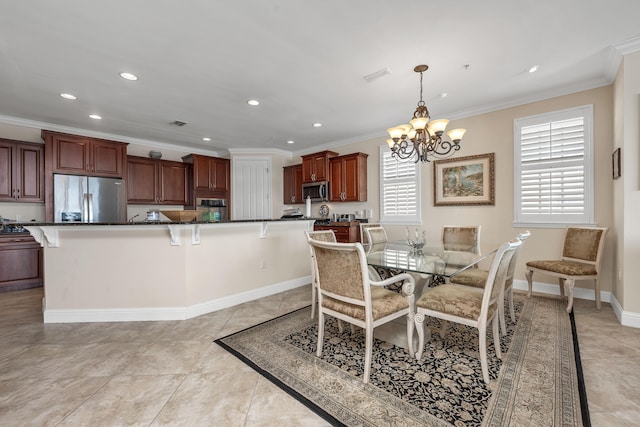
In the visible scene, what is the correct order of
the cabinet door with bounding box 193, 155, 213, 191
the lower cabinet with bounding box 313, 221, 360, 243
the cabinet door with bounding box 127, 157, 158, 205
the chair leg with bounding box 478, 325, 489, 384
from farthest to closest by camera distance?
the cabinet door with bounding box 193, 155, 213, 191 < the cabinet door with bounding box 127, 157, 158, 205 < the lower cabinet with bounding box 313, 221, 360, 243 < the chair leg with bounding box 478, 325, 489, 384

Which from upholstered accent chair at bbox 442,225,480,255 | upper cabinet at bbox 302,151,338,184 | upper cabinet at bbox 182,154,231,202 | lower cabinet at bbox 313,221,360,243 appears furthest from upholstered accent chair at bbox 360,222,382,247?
upper cabinet at bbox 182,154,231,202

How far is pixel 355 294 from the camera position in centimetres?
179

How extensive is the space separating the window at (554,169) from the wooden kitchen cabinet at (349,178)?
239 cm

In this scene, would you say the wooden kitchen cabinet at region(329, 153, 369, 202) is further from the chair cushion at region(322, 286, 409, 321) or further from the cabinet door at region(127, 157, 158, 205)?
the cabinet door at region(127, 157, 158, 205)

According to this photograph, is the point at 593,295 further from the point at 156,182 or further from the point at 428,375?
the point at 156,182

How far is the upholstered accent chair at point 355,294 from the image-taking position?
5.72 feet

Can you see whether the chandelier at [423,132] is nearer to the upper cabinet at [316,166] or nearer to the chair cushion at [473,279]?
the chair cushion at [473,279]

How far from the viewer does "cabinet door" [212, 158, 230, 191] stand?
6.03 metres

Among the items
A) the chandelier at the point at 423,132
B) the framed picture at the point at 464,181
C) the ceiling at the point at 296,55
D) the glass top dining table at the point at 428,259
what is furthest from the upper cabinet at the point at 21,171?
the framed picture at the point at 464,181

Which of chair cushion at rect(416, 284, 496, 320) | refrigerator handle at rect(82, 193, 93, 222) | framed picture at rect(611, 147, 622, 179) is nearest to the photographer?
chair cushion at rect(416, 284, 496, 320)

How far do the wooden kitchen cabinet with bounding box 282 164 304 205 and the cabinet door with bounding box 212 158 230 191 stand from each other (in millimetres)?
1290

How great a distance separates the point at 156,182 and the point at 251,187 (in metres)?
1.88

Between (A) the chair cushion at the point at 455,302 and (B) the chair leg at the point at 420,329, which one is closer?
(A) the chair cushion at the point at 455,302

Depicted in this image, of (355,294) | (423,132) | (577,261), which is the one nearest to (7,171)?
(355,294)
